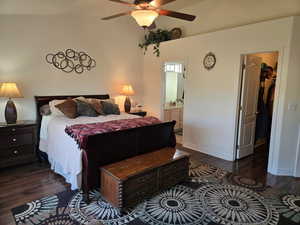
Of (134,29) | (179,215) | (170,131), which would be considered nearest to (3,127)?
(170,131)

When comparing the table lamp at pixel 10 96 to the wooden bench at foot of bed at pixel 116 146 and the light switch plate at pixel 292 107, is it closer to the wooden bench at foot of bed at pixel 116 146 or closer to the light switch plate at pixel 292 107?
the wooden bench at foot of bed at pixel 116 146

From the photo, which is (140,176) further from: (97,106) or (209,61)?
(209,61)

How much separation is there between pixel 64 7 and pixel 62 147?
286 cm

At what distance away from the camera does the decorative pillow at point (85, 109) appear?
4051 millimetres

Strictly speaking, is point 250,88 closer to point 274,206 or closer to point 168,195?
point 274,206

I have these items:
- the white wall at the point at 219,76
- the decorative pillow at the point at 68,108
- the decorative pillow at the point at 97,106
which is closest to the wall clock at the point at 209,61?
the white wall at the point at 219,76

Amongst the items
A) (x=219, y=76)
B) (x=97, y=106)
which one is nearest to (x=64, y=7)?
(x=97, y=106)

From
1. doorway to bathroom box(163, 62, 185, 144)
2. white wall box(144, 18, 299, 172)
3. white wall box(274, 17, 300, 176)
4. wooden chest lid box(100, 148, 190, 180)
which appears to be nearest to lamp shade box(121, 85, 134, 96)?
white wall box(144, 18, 299, 172)

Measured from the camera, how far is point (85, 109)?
4078 mm

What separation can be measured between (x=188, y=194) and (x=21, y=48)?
3.98m

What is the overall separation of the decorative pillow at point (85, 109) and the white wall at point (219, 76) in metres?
2.21

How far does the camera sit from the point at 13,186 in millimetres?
3123

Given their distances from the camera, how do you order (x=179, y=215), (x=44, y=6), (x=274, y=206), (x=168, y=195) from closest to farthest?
(x=179, y=215) < (x=274, y=206) < (x=168, y=195) < (x=44, y=6)

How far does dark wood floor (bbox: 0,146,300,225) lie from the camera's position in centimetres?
278
